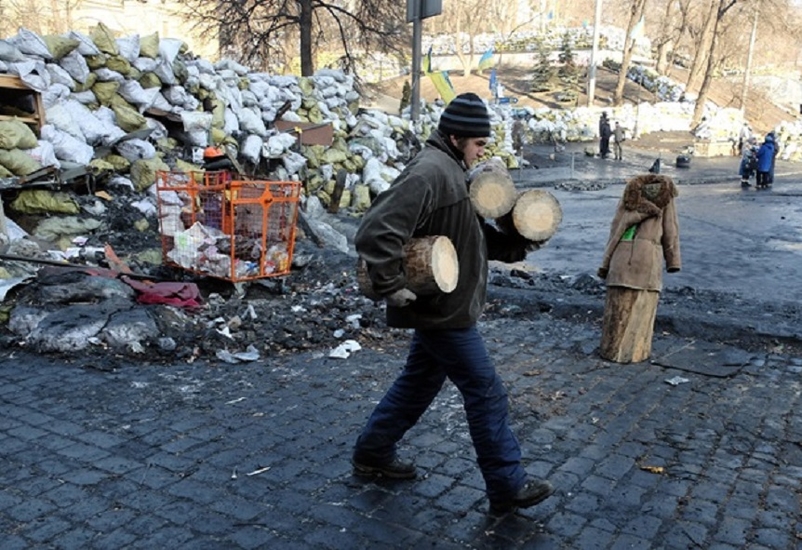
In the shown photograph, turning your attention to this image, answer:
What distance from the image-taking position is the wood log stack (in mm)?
3018

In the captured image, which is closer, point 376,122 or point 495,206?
point 495,206

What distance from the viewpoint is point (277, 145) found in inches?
471

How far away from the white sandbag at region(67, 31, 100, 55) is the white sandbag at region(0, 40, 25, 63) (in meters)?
1.11

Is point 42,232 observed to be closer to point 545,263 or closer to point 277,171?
point 277,171

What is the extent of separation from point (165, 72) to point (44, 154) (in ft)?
10.4

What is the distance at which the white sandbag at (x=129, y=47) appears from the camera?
34.9ft

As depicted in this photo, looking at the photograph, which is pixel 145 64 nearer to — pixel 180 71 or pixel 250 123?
pixel 180 71

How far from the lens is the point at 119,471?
132 inches

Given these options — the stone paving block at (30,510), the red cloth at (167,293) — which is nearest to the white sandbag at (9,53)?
the red cloth at (167,293)

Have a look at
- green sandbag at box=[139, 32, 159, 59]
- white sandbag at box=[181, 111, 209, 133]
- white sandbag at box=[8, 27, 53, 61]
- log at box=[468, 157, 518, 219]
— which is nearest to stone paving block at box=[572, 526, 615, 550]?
log at box=[468, 157, 518, 219]

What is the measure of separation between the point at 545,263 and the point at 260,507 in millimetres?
6956

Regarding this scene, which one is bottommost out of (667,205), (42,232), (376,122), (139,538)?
(139,538)

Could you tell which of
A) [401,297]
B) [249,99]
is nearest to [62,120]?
[249,99]

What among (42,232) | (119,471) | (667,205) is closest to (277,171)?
(42,232)
